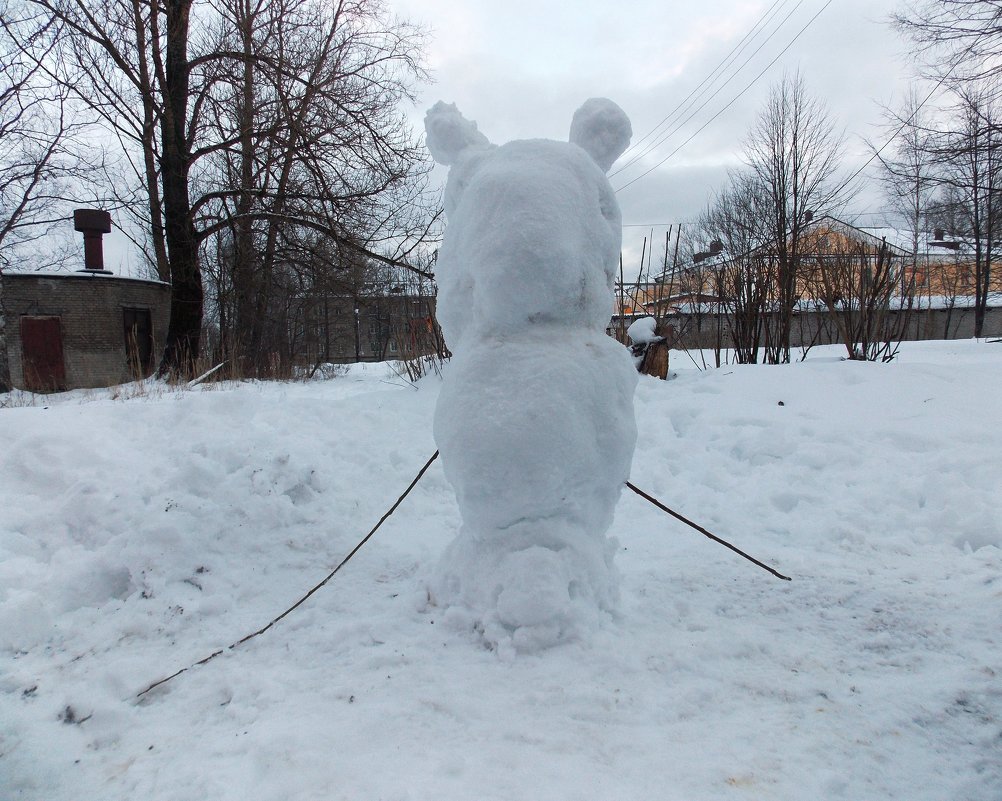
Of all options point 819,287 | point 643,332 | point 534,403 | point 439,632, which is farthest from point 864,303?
point 439,632

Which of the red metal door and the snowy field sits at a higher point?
the red metal door

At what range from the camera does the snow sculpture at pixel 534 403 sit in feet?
6.81

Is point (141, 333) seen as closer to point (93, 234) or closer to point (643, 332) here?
point (93, 234)

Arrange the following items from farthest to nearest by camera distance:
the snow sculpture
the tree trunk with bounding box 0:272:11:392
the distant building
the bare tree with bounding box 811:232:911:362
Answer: the distant building < the tree trunk with bounding box 0:272:11:392 < the bare tree with bounding box 811:232:911:362 < the snow sculpture

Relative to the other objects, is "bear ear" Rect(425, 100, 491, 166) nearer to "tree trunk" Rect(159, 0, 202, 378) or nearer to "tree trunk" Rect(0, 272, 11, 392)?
"tree trunk" Rect(0, 272, 11, 392)

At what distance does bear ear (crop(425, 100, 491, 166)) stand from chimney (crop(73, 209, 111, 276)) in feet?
51.8

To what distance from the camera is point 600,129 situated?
254 centimetres

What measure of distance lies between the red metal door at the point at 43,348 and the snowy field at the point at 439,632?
44.6 ft

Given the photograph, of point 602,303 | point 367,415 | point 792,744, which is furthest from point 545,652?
point 367,415

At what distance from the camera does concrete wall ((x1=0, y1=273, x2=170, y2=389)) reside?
13.9 meters

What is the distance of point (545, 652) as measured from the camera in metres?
1.95

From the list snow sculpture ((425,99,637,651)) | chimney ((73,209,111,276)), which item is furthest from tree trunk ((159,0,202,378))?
snow sculpture ((425,99,637,651))

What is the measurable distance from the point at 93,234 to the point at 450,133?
16.8m

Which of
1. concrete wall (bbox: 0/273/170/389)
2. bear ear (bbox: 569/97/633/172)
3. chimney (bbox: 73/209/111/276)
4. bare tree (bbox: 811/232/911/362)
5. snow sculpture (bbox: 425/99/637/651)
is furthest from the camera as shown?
chimney (bbox: 73/209/111/276)
